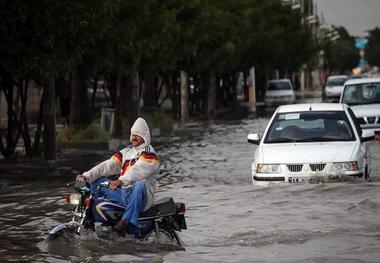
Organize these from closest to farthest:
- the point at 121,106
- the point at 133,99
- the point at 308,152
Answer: the point at 308,152 < the point at 133,99 < the point at 121,106

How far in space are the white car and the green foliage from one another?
11811mm

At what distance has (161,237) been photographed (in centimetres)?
1068

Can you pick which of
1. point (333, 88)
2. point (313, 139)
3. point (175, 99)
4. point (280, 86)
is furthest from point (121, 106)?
point (280, 86)

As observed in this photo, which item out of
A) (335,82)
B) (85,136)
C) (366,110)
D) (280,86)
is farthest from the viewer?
(280,86)

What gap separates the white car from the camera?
14672 mm

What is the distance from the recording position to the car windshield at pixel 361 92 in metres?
27.1

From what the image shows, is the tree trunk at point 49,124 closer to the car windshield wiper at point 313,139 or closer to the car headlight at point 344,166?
the car windshield wiper at point 313,139

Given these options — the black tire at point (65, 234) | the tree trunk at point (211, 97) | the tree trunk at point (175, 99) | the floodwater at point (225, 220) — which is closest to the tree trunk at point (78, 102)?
the floodwater at point (225, 220)

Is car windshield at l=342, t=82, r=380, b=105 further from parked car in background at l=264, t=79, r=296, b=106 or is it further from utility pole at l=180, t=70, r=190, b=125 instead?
parked car in background at l=264, t=79, r=296, b=106

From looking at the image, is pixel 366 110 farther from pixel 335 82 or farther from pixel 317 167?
pixel 335 82

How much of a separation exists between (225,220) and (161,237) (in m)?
2.72

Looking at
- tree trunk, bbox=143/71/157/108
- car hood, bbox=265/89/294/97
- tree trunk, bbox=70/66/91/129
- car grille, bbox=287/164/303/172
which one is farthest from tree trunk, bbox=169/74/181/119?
car grille, bbox=287/164/303/172

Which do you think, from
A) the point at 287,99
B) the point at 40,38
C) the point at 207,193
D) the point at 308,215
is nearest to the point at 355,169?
the point at 308,215

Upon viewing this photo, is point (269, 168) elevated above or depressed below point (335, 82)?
below
